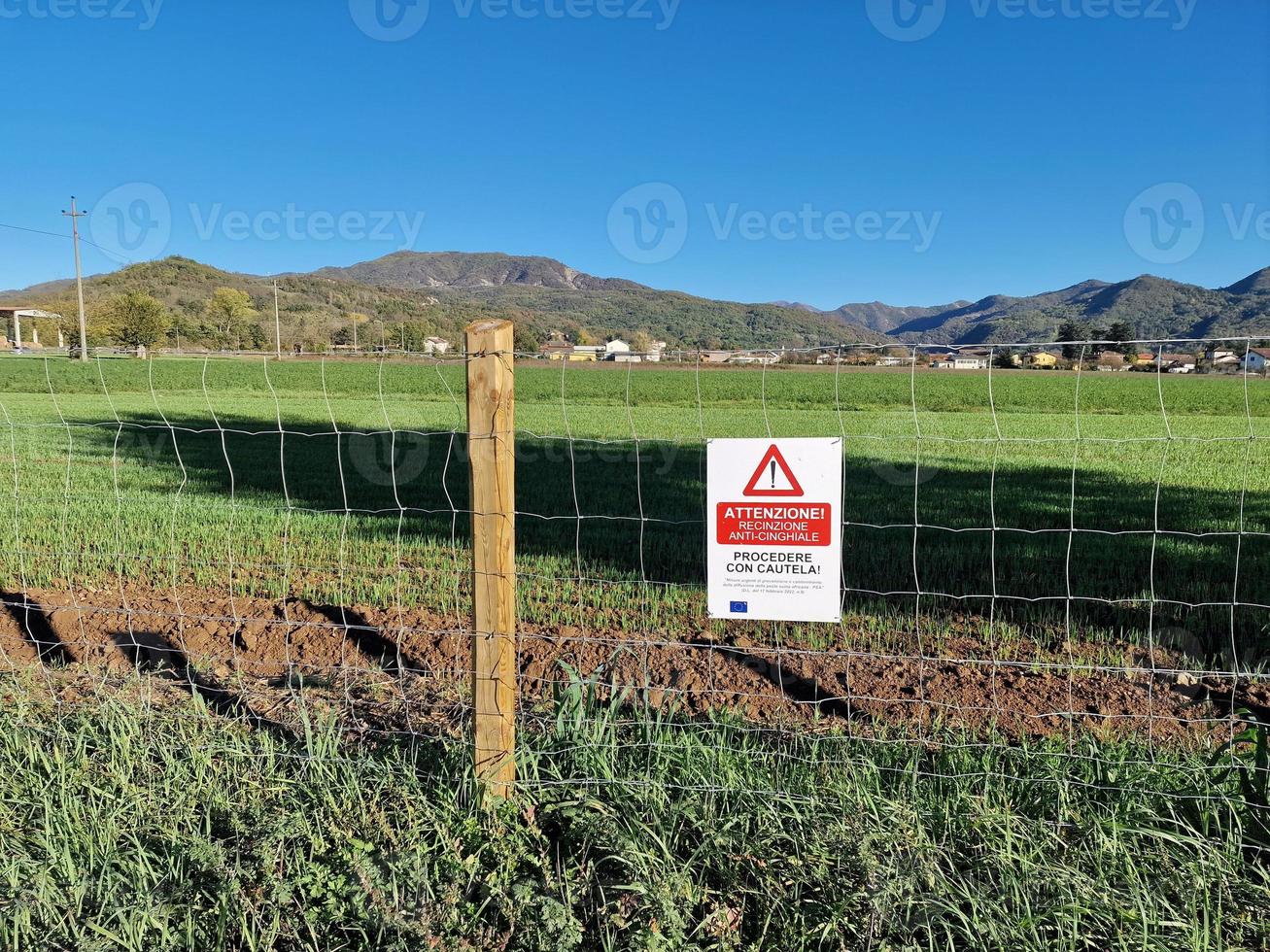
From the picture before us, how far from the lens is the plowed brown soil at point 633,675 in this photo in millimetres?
4352

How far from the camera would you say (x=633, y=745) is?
11.5ft

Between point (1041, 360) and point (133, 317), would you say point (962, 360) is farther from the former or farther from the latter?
point (133, 317)

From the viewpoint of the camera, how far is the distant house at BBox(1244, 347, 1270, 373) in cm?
404

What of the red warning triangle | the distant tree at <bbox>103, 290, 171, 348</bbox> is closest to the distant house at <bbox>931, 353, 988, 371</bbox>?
the red warning triangle

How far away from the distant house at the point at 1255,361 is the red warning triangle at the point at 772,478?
2.30 metres

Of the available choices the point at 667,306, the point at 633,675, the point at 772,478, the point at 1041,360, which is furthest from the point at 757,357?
the point at 667,306

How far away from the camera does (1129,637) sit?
5645mm

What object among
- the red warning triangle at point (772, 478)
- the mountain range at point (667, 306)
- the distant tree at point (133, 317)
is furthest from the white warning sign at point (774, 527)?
the mountain range at point (667, 306)

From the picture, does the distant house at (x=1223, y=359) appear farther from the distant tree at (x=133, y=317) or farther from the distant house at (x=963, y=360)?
the distant tree at (x=133, y=317)

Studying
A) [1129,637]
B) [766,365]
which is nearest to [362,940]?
[766,365]

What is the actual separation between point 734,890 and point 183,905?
1.85 metres

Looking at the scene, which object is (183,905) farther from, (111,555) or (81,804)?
(111,555)

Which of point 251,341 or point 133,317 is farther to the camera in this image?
point 133,317

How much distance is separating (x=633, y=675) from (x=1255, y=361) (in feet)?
11.5
